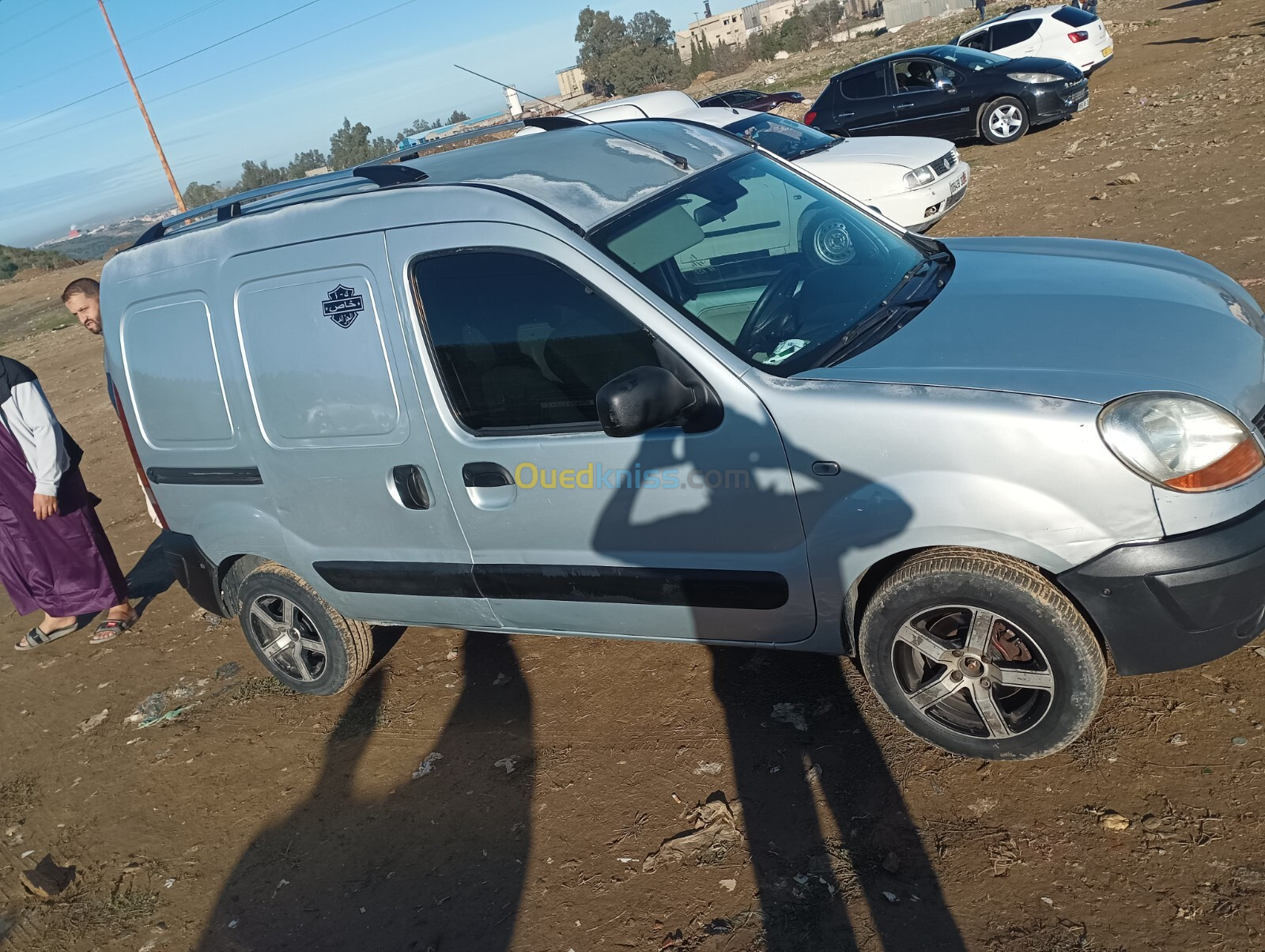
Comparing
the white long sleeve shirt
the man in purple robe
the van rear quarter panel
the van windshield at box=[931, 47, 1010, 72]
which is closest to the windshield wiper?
the van rear quarter panel

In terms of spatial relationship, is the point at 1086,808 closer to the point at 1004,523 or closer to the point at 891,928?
the point at 891,928

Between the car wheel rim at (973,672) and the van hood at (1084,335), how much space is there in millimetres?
706

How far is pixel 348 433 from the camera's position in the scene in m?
3.71

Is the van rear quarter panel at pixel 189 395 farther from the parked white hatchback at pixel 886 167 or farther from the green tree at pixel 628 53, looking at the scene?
the green tree at pixel 628 53

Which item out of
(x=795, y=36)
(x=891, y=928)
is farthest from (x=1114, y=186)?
(x=795, y=36)

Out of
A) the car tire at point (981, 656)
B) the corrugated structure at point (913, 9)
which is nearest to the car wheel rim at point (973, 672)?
the car tire at point (981, 656)

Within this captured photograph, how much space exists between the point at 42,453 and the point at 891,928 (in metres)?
4.98

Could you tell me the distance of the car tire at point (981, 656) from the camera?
8.89 feet

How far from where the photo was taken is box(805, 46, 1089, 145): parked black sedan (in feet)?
44.3

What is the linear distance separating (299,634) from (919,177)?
7.59 meters

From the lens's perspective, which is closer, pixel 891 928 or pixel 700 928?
pixel 891 928

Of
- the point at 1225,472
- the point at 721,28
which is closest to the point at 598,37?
the point at 721,28

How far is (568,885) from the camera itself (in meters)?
3.07

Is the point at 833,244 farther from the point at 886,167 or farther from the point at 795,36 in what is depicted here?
the point at 795,36
